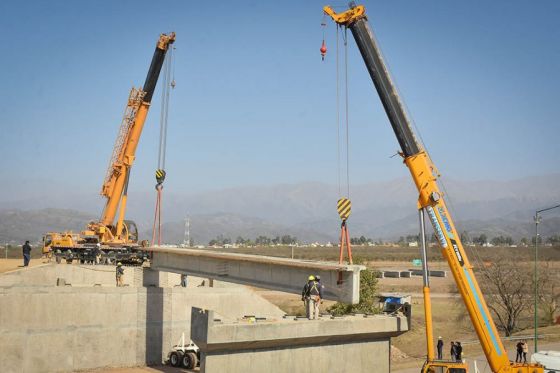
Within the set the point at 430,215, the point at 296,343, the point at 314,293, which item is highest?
the point at 430,215

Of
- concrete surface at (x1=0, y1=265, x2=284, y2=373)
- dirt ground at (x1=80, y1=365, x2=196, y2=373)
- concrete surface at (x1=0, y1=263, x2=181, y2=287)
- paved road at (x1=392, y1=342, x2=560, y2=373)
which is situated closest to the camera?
concrete surface at (x1=0, y1=265, x2=284, y2=373)

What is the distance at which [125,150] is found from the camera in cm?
4328

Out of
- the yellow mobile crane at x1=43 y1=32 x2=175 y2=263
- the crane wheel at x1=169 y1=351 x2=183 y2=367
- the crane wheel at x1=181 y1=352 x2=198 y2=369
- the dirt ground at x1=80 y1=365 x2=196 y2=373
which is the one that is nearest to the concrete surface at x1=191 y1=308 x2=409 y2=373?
the dirt ground at x1=80 y1=365 x2=196 y2=373

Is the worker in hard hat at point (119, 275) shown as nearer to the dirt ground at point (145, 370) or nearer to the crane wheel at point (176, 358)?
the dirt ground at point (145, 370)

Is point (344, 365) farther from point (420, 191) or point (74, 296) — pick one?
point (74, 296)

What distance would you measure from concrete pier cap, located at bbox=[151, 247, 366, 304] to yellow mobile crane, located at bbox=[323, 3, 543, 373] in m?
3.08

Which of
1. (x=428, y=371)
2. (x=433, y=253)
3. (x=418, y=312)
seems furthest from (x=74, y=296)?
(x=433, y=253)

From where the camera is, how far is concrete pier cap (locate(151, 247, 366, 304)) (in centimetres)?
2211

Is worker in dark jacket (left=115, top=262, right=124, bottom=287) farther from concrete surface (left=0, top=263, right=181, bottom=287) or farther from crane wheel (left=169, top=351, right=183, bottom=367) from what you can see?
crane wheel (left=169, top=351, right=183, bottom=367)

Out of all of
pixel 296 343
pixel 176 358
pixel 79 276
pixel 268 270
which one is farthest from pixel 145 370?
pixel 296 343

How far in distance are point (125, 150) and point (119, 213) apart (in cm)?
444

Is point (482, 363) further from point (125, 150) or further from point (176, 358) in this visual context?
point (125, 150)

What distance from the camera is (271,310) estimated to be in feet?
126

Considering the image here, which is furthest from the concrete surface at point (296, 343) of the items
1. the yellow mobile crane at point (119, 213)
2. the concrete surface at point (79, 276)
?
the yellow mobile crane at point (119, 213)
